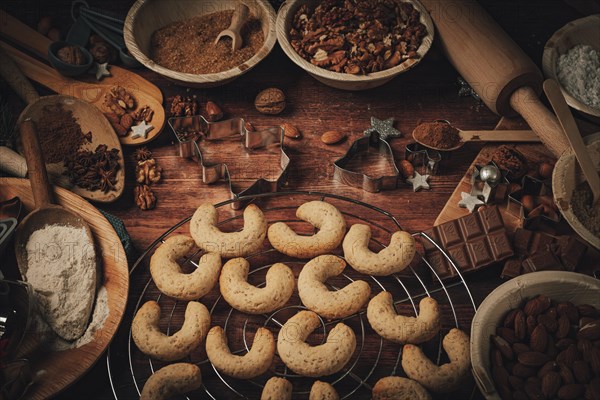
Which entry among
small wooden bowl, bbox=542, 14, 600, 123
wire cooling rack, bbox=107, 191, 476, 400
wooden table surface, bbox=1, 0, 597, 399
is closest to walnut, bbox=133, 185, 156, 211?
wooden table surface, bbox=1, 0, 597, 399

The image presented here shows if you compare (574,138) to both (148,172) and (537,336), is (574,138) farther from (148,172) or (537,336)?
(148,172)

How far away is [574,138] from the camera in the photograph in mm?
1834

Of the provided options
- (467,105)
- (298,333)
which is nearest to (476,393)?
(298,333)

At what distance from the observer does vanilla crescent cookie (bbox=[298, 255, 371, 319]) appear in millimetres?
1668

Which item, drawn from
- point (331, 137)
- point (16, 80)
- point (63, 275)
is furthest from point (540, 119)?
point (16, 80)

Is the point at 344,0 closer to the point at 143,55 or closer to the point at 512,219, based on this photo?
the point at 143,55

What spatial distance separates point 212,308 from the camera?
5.79 ft

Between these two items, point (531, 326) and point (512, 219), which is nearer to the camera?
point (531, 326)

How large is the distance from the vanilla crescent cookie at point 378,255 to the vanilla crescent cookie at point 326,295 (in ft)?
0.22

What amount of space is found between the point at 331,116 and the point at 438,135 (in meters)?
0.40

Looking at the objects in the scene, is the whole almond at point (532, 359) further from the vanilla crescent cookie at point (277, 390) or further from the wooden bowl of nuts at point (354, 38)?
the wooden bowl of nuts at point (354, 38)

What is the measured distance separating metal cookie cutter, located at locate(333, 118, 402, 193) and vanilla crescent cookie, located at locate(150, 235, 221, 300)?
0.53 m

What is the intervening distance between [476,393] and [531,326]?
25cm

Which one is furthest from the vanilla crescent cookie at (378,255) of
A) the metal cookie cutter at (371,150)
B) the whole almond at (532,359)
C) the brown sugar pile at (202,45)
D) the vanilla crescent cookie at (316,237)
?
the brown sugar pile at (202,45)
